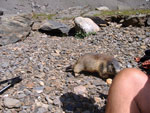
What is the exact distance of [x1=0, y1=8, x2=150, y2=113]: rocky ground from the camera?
2859 millimetres

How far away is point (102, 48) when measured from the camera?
4957 millimetres

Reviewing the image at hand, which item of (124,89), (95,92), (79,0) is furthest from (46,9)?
(124,89)

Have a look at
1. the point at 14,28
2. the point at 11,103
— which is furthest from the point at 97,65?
the point at 14,28

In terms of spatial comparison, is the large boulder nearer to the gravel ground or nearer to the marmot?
the gravel ground

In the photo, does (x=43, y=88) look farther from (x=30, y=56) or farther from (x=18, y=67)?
Result: (x=30, y=56)

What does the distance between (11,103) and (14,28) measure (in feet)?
11.2

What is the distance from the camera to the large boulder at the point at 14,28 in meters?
5.30

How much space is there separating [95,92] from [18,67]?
1.55m

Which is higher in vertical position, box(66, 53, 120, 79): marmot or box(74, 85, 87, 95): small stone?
box(66, 53, 120, 79): marmot

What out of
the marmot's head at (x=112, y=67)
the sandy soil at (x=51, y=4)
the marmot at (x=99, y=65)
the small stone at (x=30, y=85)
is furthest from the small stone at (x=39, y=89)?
the sandy soil at (x=51, y=4)

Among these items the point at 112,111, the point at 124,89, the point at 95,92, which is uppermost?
the point at 124,89

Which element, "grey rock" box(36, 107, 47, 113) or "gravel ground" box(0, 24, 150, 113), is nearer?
"grey rock" box(36, 107, 47, 113)

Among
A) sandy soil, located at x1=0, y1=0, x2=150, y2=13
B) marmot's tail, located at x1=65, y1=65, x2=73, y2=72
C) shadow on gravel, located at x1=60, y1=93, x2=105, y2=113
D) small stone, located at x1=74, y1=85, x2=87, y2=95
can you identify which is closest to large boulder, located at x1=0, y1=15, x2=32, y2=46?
marmot's tail, located at x1=65, y1=65, x2=73, y2=72

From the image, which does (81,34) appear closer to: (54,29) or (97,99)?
(54,29)
